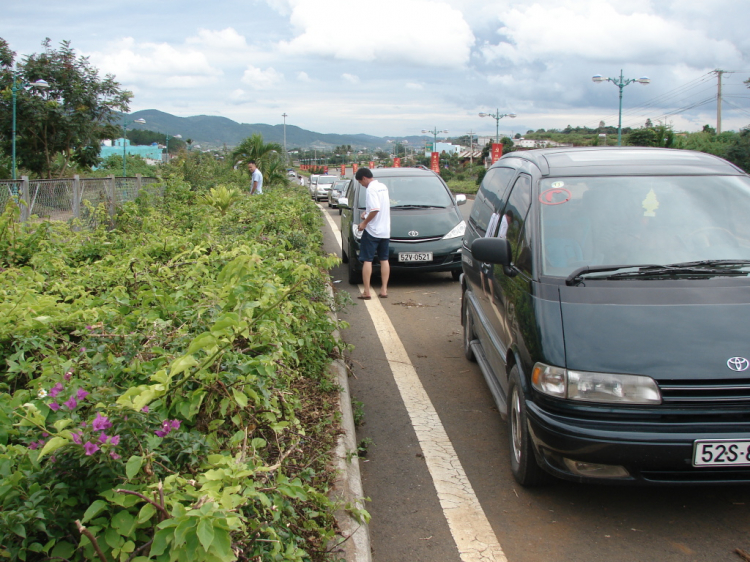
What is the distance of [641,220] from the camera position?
160 inches

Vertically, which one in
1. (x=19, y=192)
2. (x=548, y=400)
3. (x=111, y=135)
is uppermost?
(x=111, y=135)

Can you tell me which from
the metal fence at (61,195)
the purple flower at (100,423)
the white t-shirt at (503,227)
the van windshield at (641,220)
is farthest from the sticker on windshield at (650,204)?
the metal fence at (61,195)

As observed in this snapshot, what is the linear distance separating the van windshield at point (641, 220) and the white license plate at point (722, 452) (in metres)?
1.15

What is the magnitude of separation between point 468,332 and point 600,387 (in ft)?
9.62

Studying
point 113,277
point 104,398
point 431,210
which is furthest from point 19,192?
point 104,398

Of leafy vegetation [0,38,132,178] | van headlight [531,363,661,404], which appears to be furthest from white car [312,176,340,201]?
van headlight [531,363,661,404]

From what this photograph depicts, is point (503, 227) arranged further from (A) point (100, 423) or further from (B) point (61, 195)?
(B) point (61, 195)

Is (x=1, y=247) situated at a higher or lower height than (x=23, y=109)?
lower

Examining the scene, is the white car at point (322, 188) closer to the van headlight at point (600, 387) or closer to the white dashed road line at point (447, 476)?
the white dashed road line at point (447, 476)

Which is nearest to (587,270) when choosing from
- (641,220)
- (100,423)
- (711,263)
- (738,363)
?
(641,220)

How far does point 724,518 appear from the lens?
11.3 feet

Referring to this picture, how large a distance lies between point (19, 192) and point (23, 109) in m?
16.9

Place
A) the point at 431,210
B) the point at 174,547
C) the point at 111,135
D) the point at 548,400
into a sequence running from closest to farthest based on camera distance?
the point at 174,547
the point at 548,400
the point at 431,210
the point at 111,135

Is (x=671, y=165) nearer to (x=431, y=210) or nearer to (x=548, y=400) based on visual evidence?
(x=548, y=400)
